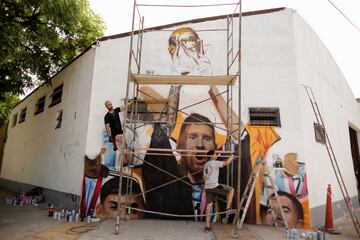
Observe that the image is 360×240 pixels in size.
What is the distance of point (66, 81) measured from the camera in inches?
398

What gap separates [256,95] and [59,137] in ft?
23.3

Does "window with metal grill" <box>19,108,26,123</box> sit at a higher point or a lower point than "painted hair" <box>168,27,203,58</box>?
lower

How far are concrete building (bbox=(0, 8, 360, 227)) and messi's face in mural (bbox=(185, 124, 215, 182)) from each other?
380mm

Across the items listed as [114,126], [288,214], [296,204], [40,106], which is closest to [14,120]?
[40,106]

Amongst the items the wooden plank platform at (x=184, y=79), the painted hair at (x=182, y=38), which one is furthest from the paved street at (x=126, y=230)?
the painted hair at (x=182, y=38)

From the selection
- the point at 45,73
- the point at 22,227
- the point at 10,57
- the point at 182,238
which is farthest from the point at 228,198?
the point at 45,73

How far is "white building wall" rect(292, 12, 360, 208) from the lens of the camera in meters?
7.61

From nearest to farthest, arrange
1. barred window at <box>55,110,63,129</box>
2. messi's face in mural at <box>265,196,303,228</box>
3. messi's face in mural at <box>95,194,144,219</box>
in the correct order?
messi's face in mural at <box>265,196,303,228</box>
messi's face in mural at <box>95,194,144,219</box>
barred window at <box>55,110,63,129</box>

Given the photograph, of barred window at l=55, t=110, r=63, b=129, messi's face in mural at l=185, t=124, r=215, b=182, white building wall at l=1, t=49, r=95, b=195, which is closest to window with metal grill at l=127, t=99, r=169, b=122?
messi's face in mural at l=185, t=124, r=215, b=182

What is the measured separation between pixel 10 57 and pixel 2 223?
453 centimetres

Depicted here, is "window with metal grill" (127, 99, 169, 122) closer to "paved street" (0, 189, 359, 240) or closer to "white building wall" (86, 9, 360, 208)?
"white building wall" (86, 9, 360, 208)

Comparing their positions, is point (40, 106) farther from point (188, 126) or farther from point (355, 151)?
point (355, 151)

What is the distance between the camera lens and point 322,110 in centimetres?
884

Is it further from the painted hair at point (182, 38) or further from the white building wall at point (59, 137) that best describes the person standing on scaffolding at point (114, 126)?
the painted hair at point (182, 38)
